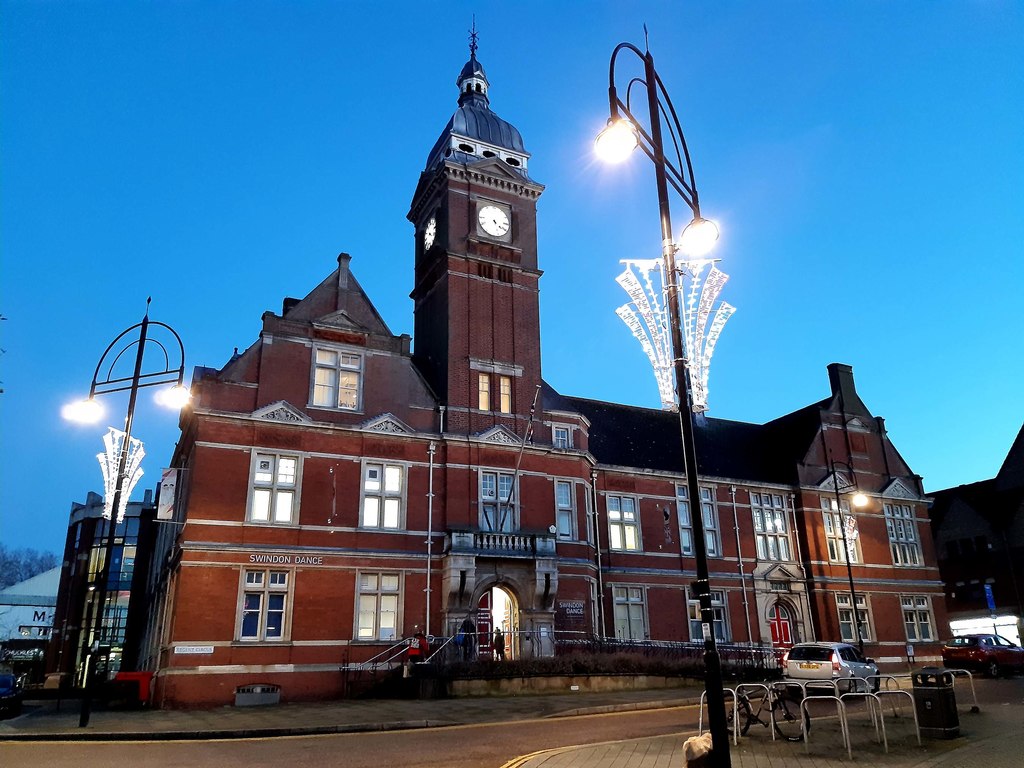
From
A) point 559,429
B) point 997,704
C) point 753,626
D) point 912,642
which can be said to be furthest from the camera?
point 912,642

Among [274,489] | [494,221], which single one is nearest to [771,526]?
[494,221]

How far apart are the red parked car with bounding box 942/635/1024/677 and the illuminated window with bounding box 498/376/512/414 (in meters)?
21.5

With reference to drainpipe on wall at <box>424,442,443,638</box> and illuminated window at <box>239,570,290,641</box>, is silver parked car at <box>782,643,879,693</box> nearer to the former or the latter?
drainpipe on wall at <box>424,442,443,638</box>

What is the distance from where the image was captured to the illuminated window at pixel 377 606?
28328mm

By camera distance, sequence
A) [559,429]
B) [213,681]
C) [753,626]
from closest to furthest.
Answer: [213,681], [559,429], [753,626]

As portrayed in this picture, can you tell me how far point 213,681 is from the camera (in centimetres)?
2531

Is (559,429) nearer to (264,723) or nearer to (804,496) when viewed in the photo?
(804,496)

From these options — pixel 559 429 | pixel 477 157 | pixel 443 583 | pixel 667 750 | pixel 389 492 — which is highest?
pixel 477 157

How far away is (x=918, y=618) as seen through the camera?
43.1 meters

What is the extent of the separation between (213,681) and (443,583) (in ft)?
27.7

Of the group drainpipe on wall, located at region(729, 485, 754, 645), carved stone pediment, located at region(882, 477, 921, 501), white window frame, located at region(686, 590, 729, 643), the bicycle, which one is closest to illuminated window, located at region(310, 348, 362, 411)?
the bicycle

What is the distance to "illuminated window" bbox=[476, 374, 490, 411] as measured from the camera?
3306 centimetres

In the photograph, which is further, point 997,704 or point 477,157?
point 477,157

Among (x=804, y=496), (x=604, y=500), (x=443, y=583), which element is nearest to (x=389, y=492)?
(x=443, y=583)
